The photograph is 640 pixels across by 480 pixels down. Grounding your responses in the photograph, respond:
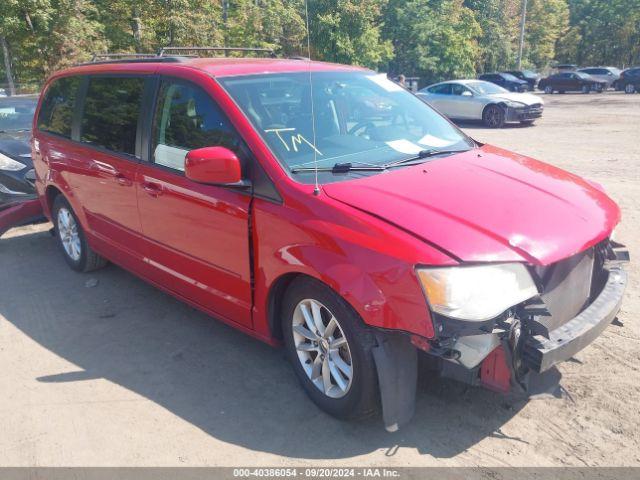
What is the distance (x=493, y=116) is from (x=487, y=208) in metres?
16.0

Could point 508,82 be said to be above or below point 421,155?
below

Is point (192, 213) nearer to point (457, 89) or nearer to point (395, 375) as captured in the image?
point (395, 375)

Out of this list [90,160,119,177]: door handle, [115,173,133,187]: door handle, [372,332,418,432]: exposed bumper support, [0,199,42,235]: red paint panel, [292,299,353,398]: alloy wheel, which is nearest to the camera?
[372,332,418,432]: exposed bumper support

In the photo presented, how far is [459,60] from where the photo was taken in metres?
36.7

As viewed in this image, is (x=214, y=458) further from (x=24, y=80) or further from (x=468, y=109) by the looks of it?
(x=24, y=80)

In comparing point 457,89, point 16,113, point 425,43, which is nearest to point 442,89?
point 457,89

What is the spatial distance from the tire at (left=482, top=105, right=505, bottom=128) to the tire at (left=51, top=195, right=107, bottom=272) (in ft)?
48.7

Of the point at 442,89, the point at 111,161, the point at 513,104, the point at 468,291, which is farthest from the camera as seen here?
the point at 442,89

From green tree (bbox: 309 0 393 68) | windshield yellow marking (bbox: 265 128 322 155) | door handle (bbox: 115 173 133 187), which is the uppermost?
green tree (bbox: 309 0 393 68)

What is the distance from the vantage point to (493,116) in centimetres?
1786

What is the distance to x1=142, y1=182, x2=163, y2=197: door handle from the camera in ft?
12.9

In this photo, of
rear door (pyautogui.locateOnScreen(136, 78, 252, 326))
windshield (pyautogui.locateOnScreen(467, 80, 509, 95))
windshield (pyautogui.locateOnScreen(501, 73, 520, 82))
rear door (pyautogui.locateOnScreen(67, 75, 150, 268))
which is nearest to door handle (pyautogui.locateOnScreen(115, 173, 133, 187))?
rear door (pyautogui.locateOnScreen(67, 75, 150, 268))

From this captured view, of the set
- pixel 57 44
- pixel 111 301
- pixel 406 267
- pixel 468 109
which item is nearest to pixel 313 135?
pixel 406 267

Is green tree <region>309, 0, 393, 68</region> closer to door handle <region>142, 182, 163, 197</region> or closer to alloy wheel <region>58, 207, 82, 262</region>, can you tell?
alloy wheel <region>58, 207, 82, 262</region>
